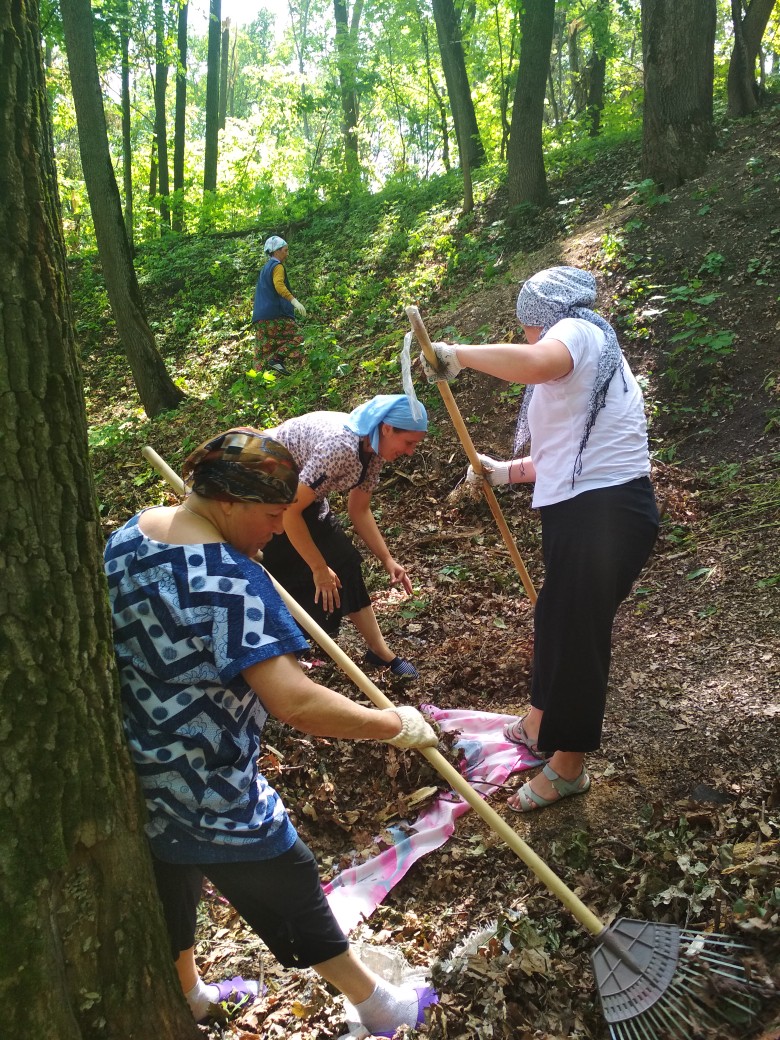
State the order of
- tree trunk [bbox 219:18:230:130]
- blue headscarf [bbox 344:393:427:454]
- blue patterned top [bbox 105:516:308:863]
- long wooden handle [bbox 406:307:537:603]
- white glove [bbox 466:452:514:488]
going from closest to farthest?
1. blue patterned top [bbox 105:516:308:863]
2. long wooden handle [bbox 406:307:537:603]
3. blue headscarf [bbox 344:393:427:454]
4. white glove [bbox 466:452:514:488]
5. tree trunk [bbox 219:18:230:130]

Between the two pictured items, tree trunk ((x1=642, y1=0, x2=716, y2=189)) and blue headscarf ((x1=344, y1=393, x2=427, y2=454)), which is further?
tree trunk ((x1=642, y1=0, x2=716, y2=189))

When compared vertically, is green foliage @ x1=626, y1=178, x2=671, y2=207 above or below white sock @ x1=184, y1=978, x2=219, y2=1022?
above

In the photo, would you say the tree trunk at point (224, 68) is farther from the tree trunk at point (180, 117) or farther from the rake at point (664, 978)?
the rake at point (664, 978)

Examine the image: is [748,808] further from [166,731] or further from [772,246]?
[772,246]

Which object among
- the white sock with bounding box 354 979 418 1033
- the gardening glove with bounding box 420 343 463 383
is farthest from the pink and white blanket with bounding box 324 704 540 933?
the gardening glove with bounding box 420 343 463 383

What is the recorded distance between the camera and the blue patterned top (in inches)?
69.4

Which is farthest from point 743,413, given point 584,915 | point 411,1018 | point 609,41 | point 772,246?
point 609,41

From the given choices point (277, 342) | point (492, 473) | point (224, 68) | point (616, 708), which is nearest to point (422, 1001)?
point (616, 708)

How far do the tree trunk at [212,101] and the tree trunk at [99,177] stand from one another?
307 inches

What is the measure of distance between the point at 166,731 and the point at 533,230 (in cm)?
884

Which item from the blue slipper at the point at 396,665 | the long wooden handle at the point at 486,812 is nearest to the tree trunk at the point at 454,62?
the blue slipper at the point at 396,665

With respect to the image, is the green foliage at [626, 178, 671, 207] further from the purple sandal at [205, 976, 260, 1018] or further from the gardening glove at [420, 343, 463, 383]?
the purple sandal at [205, 976, 260, 1018]

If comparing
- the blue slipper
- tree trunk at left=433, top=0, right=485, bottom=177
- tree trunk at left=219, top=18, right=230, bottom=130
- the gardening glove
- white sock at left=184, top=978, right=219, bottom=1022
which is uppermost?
tree trunk at left=219, top=18, right=230, bottom=130

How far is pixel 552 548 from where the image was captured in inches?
115
